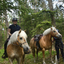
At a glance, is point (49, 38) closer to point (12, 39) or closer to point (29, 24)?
point (12, 39)

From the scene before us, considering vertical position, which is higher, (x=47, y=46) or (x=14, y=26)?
(x=14, y=26)

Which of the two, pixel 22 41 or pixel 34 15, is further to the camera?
pixel 34 15

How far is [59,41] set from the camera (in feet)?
16.2

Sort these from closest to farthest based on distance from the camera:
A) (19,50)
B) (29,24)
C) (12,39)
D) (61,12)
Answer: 1. (12,39)
2. (19,50)
3. (61,12)
4. (29,24)

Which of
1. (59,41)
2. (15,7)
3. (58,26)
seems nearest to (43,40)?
(59,41)

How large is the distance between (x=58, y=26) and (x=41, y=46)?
5.66 meters

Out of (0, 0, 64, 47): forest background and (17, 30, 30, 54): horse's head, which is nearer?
(17, 30, 30, 54): horse's head

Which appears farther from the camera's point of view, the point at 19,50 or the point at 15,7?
the point at 15,7

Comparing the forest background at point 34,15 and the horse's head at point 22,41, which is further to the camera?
Result: the forest background at point 34,15

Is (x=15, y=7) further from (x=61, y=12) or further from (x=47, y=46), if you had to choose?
(x=61, y=12)

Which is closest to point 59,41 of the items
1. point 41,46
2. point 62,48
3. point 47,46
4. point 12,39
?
point 62,48

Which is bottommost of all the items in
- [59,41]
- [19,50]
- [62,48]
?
[62,48]

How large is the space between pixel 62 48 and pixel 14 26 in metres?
3.09

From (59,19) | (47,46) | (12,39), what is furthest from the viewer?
→ (59,19)
